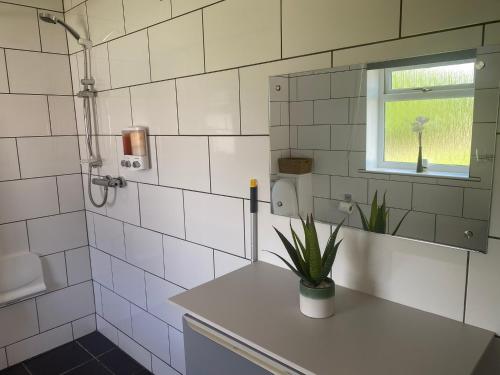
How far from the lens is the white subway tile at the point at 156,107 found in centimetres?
158

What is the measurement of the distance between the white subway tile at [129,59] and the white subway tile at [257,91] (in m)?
0.59

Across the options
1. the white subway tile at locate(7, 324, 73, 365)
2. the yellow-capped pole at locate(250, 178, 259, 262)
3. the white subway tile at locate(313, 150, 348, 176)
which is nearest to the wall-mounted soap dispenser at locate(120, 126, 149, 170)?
the yellow-capped pole at locate(250, 178, 259, 262)

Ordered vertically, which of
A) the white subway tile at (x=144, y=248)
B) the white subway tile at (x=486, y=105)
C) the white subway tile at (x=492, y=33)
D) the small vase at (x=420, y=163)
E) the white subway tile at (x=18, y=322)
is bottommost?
the white subway tile at (x=18, y=322)

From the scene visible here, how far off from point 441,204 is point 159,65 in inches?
47.3

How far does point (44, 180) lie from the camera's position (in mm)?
2105

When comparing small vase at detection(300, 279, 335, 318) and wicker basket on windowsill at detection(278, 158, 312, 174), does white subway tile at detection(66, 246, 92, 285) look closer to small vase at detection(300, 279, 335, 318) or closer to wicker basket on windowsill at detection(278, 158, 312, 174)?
wicker basket on windowsill at detection(278, 158, 312, 174)

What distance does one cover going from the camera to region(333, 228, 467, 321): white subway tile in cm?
92

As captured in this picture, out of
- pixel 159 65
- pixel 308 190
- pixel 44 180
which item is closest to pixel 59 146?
pixel 44 180

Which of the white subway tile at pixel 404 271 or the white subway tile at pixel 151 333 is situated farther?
the white subway tile at pixel 151 333

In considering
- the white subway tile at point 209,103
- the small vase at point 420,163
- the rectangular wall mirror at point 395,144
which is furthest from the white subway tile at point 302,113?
the small vase at point 420,163

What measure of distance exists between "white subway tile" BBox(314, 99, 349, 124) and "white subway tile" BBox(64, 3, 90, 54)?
1.43 metres

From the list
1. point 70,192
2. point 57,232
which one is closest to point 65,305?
point 57,232

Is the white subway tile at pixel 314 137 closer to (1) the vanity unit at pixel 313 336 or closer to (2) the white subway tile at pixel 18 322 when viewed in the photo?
(1) the vanity unit at pixel 313 336

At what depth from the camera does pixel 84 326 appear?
235 centimetres
